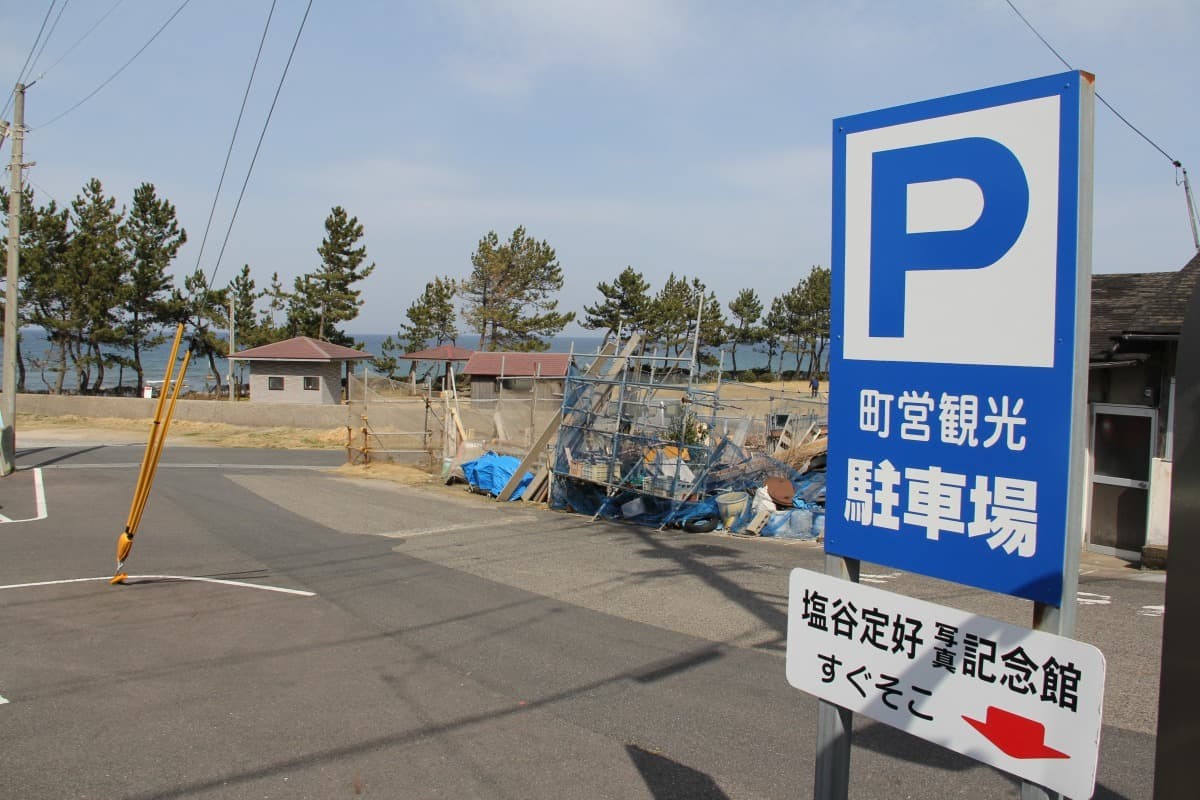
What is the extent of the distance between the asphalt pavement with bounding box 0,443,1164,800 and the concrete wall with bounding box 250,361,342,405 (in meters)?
28.7

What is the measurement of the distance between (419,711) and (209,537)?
9120mm

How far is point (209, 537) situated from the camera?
1372 cm

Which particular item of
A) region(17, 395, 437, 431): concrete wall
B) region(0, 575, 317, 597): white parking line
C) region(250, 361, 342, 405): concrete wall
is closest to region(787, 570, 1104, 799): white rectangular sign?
region(0, 575, 317, 597): white parking line

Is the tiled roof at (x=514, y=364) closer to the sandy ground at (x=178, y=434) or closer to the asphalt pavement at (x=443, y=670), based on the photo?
the sandy ground at (x=178, y=434)

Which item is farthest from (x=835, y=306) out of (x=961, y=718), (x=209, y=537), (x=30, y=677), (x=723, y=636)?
(x=209, y=537)

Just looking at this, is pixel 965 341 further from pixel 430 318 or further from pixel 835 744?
pixel 430 318

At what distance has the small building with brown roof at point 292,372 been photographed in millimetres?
42281

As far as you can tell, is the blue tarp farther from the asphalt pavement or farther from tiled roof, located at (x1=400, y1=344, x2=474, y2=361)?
tiled roof, located at (x1=400, y1=344, x2=474, y2=361)

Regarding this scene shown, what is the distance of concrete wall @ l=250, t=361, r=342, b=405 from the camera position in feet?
140

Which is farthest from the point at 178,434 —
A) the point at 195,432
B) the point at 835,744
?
the point at 835,744

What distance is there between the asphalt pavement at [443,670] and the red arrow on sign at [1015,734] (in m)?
3.04

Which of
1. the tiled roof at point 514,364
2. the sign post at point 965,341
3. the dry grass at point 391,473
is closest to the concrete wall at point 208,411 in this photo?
the dry grass at point 391,473

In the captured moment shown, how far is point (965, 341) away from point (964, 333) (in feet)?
0.07

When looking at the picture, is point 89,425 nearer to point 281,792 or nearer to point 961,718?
point 281,792
